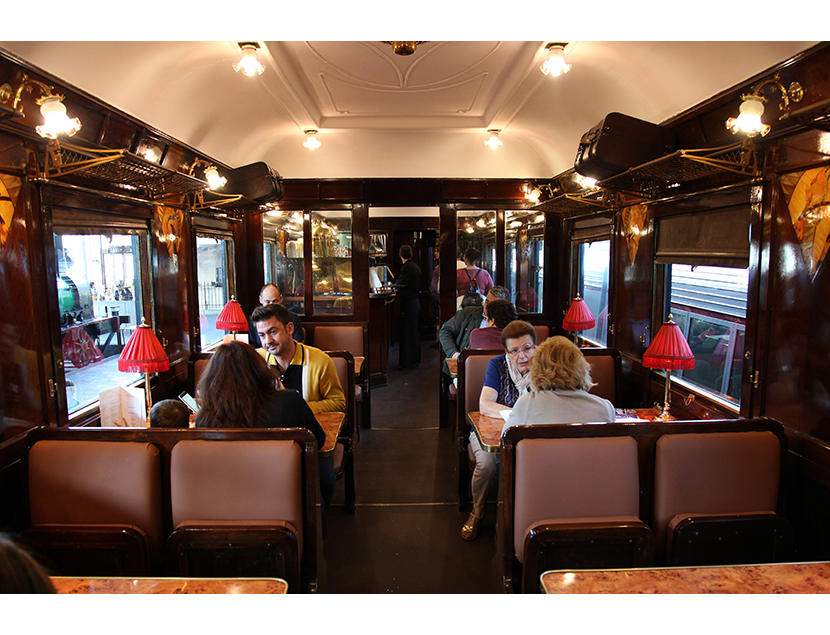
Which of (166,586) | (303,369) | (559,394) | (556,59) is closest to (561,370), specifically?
(559,394)

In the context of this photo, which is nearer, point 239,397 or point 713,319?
point 239,397

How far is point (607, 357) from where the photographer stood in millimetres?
3895

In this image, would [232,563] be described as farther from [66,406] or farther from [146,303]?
[146,303]

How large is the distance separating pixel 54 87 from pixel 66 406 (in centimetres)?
170

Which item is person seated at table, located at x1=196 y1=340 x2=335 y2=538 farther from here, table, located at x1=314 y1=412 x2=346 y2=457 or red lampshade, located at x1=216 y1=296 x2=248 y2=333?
red lampshade, located at x1=216 y1=296 x2=248 y2=333

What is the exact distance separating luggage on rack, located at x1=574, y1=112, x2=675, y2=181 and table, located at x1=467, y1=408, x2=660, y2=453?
1.68 m

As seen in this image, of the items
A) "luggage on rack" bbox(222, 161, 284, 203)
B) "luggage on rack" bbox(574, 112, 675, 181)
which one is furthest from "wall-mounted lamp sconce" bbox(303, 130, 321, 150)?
"luggage on rack" bbox(574, 112, 675, 181)

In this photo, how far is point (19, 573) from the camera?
2.36 feet

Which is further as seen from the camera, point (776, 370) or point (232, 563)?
point (776, 370)

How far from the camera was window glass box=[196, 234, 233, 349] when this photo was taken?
506 centimetres

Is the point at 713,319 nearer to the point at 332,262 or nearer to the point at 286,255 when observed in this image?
the point at 332,262

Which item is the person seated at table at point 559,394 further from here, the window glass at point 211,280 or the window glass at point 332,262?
the window glass at point 332,262

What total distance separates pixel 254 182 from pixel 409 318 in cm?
359
